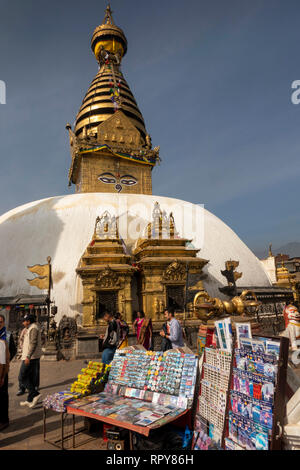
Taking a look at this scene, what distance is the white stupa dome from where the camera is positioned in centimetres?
1396

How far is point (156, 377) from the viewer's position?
12.8 feet

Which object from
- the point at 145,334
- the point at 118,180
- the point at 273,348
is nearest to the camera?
the point at 273,348

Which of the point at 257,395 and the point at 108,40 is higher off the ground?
the point at 108,40

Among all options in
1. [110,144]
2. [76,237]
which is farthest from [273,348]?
[110,144]

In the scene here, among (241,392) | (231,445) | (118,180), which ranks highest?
(118,180)

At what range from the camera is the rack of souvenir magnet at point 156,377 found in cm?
361

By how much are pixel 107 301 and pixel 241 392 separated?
945 cm

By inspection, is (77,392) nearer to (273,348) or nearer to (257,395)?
(257,395)

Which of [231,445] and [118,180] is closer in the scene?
[231,445]

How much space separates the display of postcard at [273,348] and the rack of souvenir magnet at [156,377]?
Answer: 1158 mm

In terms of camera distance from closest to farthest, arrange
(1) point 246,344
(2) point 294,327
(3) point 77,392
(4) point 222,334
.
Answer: (1) point 246,344, (4) point 222,334, (3) point 77,392, (2) point 294,327

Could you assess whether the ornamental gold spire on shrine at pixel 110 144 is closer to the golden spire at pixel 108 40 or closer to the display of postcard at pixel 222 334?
the golden spire at pixel 108 40

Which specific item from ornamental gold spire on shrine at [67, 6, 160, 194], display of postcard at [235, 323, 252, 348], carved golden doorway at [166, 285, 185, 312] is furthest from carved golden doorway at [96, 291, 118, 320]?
ornamental gold spire on shrine at [67, 6, 160, 194]
